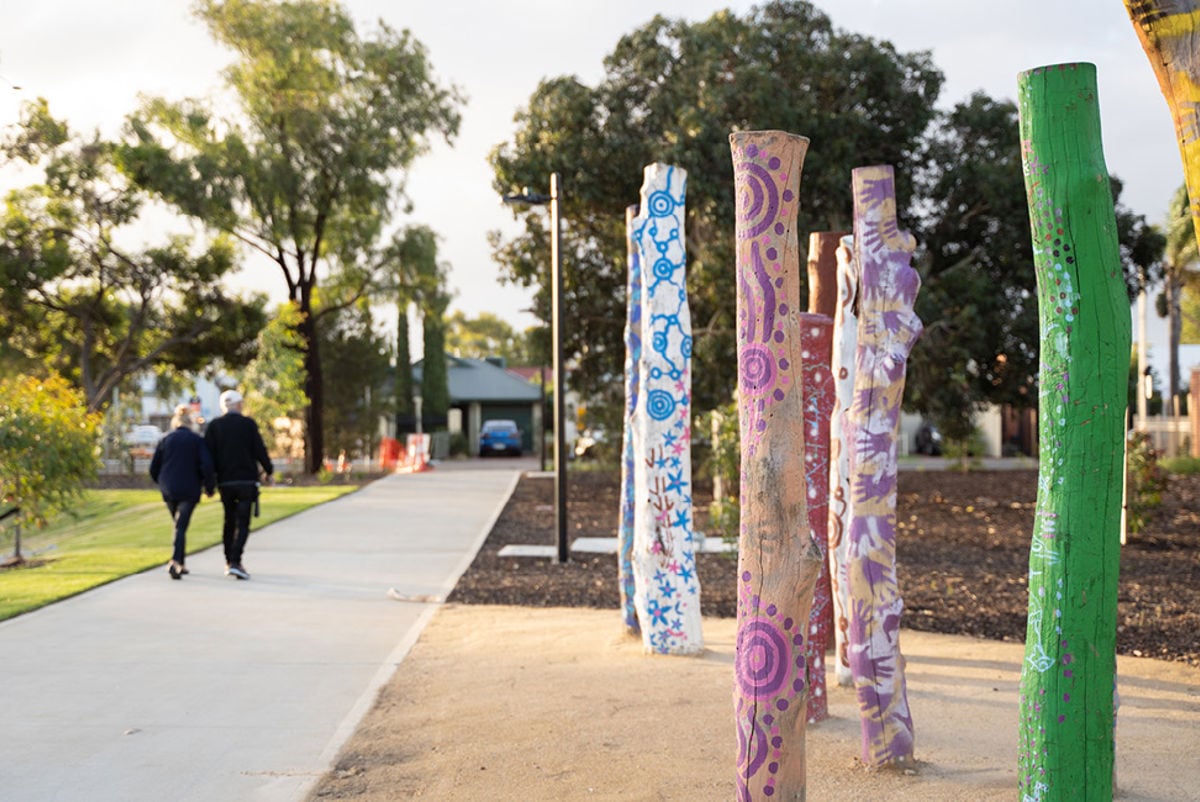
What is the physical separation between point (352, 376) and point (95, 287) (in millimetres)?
7916

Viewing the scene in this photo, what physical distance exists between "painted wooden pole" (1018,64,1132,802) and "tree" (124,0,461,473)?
28288 millimetres

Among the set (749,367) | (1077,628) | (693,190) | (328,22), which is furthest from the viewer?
(328,22)

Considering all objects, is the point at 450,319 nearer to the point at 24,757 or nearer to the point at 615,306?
the point at 615,306

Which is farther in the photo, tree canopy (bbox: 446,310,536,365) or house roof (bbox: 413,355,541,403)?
tree canopy (bbox: 446,310,536,365)

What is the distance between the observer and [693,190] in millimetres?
18906

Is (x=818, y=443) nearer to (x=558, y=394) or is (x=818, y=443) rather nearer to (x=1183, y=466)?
(x=558, y=394)

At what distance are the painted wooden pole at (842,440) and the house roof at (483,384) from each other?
4659 cm

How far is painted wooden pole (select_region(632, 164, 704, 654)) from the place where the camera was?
27.1ft

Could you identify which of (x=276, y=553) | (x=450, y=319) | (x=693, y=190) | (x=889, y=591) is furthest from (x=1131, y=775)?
(x=450, y=319)

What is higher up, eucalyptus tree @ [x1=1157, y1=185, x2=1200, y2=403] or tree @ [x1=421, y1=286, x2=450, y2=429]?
eucalyptus tree @ [x1=1157, y1=185, x2=1200, y2=403]

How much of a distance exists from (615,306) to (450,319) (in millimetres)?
53797

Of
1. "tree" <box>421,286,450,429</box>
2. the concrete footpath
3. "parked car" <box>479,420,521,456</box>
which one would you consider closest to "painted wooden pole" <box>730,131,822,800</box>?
the concrete footpath

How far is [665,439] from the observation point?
8328 millimetres

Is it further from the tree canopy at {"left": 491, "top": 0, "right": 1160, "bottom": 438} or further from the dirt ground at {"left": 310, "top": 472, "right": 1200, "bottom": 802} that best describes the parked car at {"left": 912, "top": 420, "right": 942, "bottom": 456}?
the dirt ground at {"left": 310, "top": 472, "right": 1200, "bottom": 802}
